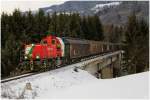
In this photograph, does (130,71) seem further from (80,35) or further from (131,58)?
(80,35)

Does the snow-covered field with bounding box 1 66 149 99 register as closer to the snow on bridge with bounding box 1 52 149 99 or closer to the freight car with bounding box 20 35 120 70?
the snow on bridge with bounding box 1 52 149 99

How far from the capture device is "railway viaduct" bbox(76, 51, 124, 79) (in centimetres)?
3171

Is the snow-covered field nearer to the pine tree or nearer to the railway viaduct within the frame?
the railway viaduct

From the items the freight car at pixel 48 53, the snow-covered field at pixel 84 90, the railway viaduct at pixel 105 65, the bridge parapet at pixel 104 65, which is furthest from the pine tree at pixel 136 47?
the snow-covered field at pixel 84 90

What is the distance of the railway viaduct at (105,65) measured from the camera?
31.7 metres

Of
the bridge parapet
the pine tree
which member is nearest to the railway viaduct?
the bridge parapet

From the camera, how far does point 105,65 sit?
43.2 meters

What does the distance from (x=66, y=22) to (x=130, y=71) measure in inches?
632

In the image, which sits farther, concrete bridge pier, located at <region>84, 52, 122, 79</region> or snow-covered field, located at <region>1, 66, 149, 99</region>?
concrete bridge pier, located at <region>84, 52, 122, 79</region>

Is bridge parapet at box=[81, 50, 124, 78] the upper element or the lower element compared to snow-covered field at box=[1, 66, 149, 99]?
lower

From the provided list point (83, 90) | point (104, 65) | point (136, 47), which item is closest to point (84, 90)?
point (83, 90)

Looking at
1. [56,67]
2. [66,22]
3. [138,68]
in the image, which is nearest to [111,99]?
[56,67]

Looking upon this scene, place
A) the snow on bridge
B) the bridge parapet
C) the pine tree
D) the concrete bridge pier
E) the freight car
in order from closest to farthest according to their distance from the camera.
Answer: the snow on bridge → the freight car → the bridge parapet → the concrete bridge pier → the pine tree

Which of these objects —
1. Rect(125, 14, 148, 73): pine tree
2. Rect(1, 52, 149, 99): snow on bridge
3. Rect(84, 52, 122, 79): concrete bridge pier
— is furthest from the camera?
Rect(125, 14, 148, 73): pine tree
